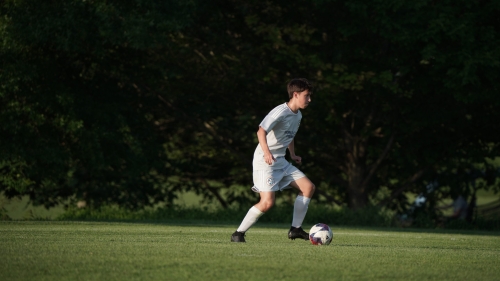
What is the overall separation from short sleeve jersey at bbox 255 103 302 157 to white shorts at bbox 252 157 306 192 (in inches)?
Result: 6.1

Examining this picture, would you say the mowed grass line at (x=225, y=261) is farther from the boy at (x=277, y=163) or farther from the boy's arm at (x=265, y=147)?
the boy's arm at (x=265, y=147)

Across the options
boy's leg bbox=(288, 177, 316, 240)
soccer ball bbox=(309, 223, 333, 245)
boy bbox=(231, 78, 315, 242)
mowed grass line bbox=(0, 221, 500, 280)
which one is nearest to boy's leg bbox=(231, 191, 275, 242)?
boy bbox=(231, 78, 315, 242)

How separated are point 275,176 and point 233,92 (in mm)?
17341

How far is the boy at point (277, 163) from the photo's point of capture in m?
11.2

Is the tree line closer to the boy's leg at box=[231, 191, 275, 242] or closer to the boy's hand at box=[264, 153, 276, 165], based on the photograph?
the boy's leg at box=[231, 191, 275, 242]

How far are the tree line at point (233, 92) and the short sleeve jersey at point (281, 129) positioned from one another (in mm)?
10593

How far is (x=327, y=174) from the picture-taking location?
29.7 meters

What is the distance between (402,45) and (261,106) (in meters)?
6.45

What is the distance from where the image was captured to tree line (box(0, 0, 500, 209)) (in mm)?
22188

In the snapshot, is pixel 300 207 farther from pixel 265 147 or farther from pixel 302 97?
pixel 302 97

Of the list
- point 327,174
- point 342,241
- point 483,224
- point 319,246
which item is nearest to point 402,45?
point 483,224

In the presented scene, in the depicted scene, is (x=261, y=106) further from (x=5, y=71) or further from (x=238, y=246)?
(x=238, y=246)

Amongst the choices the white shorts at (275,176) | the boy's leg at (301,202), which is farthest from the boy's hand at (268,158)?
the boy's leg at (301,202)

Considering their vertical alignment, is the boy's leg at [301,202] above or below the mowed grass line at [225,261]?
above
